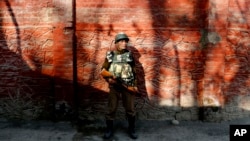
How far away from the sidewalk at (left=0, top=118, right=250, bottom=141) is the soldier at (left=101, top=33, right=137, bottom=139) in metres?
0.32

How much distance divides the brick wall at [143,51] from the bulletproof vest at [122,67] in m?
0.74

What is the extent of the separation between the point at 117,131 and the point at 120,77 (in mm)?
→ 1076

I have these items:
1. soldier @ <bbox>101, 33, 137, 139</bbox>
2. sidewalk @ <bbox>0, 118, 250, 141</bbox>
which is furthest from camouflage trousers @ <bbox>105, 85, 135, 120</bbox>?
sidewalk @ <bbox>0, 118, 250, 141</bbox>

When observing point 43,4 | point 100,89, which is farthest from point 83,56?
point 43,4

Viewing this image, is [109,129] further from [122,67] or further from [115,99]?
[122,67]

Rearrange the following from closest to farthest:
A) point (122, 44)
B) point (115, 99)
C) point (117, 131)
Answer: point (122, 44) < point (115, 99) < point (117, 131)

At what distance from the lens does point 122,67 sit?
21.8 feet

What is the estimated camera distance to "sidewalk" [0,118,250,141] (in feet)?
21.9

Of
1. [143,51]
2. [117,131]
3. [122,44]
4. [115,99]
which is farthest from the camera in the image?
[143,51]

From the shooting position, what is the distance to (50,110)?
745 cm

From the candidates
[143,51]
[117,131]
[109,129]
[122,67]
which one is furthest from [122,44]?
[117,131]

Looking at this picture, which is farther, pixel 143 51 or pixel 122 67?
pixel 143 51

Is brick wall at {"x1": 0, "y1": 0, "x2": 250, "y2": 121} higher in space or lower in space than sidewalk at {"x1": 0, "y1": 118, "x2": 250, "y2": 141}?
higher

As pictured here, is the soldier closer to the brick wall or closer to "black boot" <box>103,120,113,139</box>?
"black boot" <box>103,120,113,139</box>
